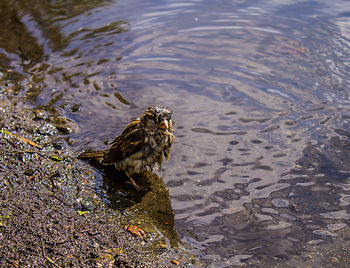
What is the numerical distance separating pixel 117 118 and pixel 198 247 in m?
2.97

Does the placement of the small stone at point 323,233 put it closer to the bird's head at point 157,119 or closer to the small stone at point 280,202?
the small stone at point 280,202

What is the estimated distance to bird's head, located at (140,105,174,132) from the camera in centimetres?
472

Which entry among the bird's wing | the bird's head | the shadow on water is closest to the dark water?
the shadow on water

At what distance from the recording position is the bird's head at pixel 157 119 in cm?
472

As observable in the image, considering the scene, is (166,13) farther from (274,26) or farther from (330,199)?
(330,199)

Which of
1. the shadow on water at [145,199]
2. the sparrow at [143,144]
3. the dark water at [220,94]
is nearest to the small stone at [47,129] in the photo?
the dark water at [220,94]

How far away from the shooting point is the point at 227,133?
5.92 metres

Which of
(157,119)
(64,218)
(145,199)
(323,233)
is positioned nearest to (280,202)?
(323,233)

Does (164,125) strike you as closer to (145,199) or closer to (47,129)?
(145,199)

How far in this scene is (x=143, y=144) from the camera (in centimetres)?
484

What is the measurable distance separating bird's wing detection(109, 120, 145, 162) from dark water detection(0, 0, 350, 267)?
0.66 m

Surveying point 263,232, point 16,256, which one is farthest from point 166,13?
point 16,256

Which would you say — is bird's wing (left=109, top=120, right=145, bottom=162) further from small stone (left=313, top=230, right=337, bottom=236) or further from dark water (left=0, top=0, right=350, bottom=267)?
small stone (left=313, top=230, right=337, bottom=236)

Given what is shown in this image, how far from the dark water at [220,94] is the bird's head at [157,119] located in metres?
0.81
